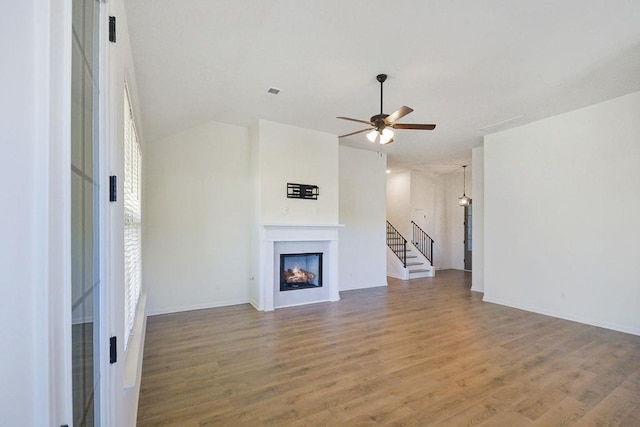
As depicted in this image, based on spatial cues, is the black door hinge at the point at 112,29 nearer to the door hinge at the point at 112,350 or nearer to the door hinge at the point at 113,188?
the door hinge at the point at 113,188

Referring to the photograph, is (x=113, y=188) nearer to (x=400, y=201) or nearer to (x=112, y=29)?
(x=112, y=29)

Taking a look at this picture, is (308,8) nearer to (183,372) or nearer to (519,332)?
(183,372)

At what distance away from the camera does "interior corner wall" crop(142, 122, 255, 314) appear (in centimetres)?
518

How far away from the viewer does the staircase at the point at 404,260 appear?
881 centimetres

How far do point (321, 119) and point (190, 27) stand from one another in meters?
3.16

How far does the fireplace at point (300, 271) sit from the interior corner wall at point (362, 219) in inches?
44.8

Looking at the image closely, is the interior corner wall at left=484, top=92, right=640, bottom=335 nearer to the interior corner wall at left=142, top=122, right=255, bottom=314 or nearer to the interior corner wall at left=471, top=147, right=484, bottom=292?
the interior corner wall at left=471, top=147, right=484, bottom=292

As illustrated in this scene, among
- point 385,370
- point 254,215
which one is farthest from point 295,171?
point 385,370

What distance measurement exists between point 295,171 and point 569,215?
15.8 feet

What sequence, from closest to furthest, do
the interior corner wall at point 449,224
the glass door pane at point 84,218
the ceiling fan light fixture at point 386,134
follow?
the glass door pane at point 84,218 → the ceiling fan light fixture at point 386,134 → the interior corner wall at point 449,224

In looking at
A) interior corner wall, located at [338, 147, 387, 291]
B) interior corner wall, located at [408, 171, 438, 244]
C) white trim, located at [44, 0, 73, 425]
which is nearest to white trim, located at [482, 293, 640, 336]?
interior corner wall, located at [338, 147, 387, 291]

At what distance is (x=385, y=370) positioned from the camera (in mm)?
3246

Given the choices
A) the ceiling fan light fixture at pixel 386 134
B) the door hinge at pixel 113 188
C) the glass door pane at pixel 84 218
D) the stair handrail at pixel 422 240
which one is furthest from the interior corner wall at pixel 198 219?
the stair handrail at pixel 422 240

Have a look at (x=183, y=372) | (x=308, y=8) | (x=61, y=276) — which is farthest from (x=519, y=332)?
(x=61, y=276)
